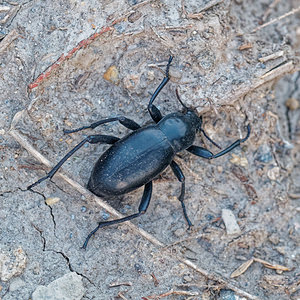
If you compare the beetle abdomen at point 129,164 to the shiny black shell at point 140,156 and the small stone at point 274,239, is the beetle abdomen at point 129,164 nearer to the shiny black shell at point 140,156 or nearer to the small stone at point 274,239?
the shiny black shell at point 140,156

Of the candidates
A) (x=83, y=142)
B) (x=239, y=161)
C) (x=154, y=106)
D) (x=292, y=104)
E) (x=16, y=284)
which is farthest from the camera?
(x=292, y=104)

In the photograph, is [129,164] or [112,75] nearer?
[129,164]

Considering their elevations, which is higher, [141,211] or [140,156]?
[140,156]

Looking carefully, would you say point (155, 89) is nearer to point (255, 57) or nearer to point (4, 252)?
point (255, 57)

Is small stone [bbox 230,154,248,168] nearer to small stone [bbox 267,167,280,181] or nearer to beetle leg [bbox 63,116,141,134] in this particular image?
small stone [bbox 267,167,280,181]

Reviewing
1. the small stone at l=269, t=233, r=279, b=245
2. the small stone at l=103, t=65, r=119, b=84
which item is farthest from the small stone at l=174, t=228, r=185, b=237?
the small stone at l=103, t=65, r=119, b=84

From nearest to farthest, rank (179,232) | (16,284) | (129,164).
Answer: (16,284) → (129,164) → (179,232)

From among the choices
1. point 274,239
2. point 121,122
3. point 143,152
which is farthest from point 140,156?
point 274,239

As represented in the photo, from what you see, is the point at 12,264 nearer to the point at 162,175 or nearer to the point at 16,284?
the point at 16,284

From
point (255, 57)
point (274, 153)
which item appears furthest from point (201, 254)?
point (255, 57)
